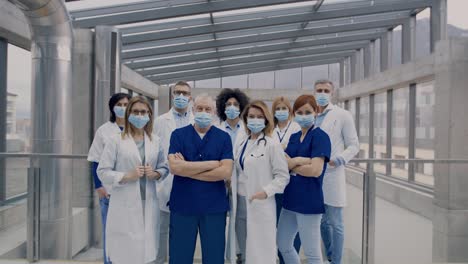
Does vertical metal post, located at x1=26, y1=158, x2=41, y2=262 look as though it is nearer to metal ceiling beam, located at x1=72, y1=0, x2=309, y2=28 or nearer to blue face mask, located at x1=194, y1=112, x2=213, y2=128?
blue face mask, located at x1=194, y1=112, x2=213, y2=128

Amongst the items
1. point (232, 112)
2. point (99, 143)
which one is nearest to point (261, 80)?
point (232, 112)

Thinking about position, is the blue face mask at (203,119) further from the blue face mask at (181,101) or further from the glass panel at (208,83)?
the glass panel at (208,83)

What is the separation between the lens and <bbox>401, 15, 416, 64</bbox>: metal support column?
1323cm

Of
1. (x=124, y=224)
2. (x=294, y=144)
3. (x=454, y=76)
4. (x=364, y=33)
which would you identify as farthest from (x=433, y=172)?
(x=364, y=33)

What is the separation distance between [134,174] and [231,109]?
1204 mm

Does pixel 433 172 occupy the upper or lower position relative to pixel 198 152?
lower

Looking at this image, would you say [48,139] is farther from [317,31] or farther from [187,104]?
[317,31]

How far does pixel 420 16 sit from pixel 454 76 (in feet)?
15.2

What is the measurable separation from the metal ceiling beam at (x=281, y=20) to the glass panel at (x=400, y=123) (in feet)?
10.2

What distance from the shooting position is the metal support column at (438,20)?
1146cm

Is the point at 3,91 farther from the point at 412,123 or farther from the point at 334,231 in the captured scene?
the point at 412,123

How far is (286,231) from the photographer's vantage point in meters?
3.91

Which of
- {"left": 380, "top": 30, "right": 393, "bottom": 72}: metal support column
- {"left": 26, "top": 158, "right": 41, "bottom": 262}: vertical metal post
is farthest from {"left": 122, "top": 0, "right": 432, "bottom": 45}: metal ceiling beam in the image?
{"left": 26, "top": 158, "right": 41, "bottom": 262}: vertical metal post

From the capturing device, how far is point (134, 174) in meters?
3.71
